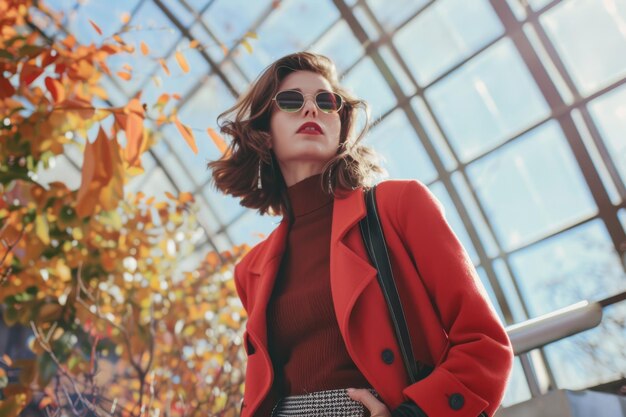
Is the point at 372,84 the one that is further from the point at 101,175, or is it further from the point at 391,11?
the point at 101,175

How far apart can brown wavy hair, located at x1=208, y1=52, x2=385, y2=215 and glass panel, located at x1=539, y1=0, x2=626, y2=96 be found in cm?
455

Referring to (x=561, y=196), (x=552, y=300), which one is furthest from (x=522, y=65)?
(x=552, y=300)

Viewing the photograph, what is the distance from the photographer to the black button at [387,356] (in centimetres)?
117

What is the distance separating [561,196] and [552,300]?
108 cm

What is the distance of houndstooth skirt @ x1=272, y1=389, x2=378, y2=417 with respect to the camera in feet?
3.88

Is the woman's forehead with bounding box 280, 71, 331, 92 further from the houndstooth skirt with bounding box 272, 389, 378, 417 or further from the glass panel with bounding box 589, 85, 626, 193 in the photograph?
the glass panel with bounding box 589, 85, 626, 193

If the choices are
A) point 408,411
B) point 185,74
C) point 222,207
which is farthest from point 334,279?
point 222,207

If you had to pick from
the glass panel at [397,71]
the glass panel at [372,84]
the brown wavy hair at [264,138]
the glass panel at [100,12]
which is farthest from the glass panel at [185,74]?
the brown wavy hair at [264,138]

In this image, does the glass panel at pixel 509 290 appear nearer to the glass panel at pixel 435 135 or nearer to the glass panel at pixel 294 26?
the glass panel at pixel 435 135

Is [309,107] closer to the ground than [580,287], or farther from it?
farther from it

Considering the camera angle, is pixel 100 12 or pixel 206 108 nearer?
pixel 100 12

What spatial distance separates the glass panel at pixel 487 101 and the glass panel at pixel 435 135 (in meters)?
0.08

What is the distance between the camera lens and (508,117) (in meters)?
6.20

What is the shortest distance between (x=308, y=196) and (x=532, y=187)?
202 inches
